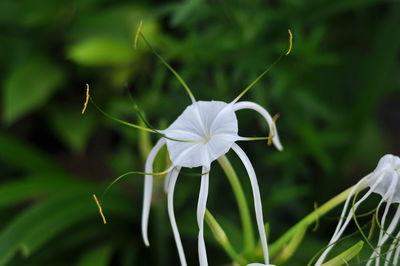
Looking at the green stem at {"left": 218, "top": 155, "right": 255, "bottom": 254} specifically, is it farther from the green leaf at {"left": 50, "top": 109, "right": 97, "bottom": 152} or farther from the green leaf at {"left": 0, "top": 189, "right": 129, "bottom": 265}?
the green leaf at {"left": 50, "top": 109, "right": 97, "bottom": 152}

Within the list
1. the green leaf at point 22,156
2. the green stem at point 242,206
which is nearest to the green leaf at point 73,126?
the green leaf at point 22,156

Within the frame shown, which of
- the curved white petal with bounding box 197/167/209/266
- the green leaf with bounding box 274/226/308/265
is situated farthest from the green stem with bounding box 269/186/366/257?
the curved white petal with bounding box 197/167/209/266

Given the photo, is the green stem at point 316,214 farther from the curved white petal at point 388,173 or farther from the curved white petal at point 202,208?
the curved white petal at point 202,208

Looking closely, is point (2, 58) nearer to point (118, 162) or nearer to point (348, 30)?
point (118, 162)

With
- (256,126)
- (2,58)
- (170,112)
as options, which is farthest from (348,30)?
(2,58)

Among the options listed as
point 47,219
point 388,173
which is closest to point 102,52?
point 47,219

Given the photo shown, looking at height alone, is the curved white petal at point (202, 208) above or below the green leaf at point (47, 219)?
above

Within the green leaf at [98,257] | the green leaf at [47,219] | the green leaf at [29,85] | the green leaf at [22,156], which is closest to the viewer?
the green leaf at [47,219]

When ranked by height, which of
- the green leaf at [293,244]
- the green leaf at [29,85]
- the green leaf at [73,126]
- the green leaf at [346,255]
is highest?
the green leaf at [346,255]
